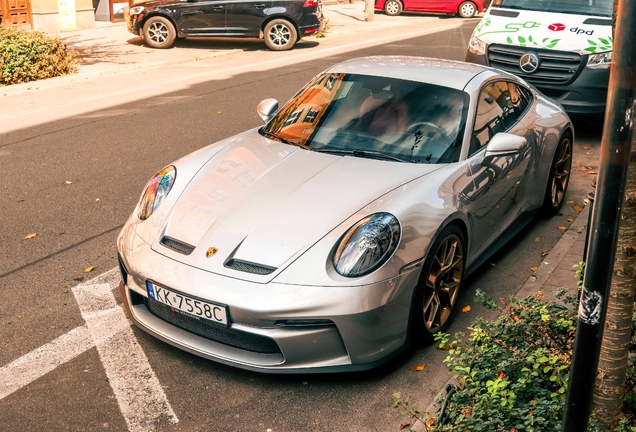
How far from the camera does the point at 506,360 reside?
3584 millimetres

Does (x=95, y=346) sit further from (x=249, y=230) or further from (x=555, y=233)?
(x=555, y=233)

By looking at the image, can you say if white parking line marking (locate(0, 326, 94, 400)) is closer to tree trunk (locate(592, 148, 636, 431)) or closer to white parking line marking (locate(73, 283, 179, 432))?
white parking line marking (locate(73, 283, 179, 432))

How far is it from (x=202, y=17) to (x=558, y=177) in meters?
12.3

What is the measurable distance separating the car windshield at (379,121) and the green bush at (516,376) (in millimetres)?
1407

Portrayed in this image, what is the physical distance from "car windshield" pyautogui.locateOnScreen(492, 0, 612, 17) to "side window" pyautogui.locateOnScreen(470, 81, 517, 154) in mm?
4642

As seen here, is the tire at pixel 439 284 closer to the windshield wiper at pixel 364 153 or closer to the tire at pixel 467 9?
the windshield wiper at pixel 364 153

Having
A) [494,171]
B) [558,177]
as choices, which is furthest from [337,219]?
[558,177]

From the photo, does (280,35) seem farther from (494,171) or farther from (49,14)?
(494,171)

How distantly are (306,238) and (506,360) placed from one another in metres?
1.19

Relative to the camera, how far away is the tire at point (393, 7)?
92.4ft

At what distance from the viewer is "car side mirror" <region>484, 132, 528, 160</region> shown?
489 centimetres

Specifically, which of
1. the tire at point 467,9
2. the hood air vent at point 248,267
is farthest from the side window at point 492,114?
the tire at point 467,9

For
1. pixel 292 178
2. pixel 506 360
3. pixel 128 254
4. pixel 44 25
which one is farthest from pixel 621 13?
pixel 44 25

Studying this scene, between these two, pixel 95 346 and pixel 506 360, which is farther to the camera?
pixel 95 346
